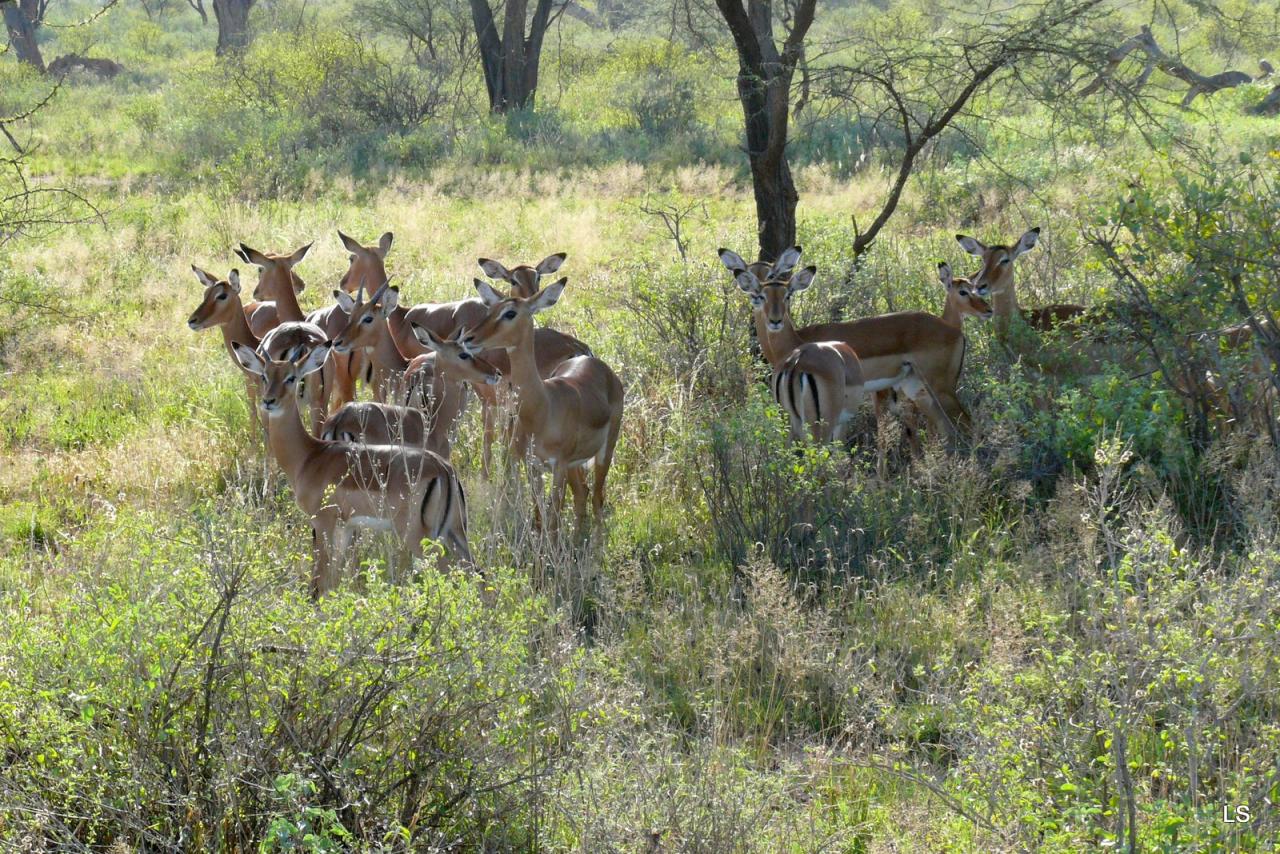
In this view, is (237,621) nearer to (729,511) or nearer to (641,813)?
(641,813)

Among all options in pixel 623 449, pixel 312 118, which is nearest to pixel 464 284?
pixel 623 449

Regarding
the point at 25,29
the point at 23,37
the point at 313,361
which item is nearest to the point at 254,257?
the point at 313,361

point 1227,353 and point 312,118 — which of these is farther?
point 312,118

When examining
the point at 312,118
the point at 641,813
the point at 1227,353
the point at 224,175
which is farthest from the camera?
the point at 312,118

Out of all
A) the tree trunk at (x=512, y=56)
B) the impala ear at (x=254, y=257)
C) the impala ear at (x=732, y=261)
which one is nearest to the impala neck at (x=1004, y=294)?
the impala ear at (x=732, y=261)

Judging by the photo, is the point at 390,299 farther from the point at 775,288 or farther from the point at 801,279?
the point at 801,279

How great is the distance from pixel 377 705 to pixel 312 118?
19548 millimetres

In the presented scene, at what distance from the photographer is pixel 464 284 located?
10.3 metres

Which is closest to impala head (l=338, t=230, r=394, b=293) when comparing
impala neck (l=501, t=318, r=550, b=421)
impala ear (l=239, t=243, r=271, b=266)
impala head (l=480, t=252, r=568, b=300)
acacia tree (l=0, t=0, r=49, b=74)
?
impala ear (l=239, t=243, r=271, b=266)

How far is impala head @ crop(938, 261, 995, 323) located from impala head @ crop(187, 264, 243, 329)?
4.18m

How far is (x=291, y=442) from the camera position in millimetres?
5387

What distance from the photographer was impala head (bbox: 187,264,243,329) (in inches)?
296

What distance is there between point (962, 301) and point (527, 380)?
3089 mm

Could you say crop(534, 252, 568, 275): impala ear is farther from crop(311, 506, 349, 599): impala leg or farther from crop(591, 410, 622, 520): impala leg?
crop(311, 506, 349, 599): impala leg
